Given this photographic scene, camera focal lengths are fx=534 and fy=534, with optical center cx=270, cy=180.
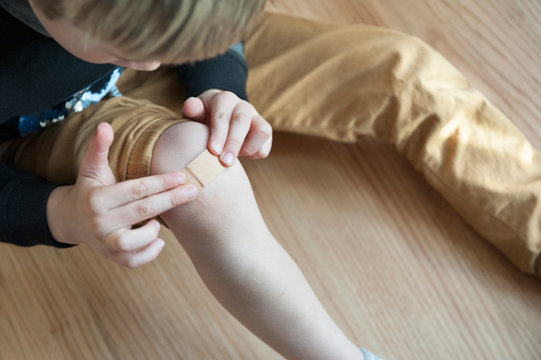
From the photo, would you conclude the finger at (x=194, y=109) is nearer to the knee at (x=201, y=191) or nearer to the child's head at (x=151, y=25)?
the knee at (x=201, y=191)

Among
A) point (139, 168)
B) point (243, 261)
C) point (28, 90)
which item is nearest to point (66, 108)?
point (28, 90)

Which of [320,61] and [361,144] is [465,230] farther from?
[320,61]

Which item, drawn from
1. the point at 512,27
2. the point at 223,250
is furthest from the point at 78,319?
the point at 512,27

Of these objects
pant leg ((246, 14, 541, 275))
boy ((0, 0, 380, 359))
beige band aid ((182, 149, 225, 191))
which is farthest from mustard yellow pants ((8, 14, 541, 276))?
beige band aid ((182, 149, 225, 191))

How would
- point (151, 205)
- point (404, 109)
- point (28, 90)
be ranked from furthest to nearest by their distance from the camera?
point (404, 109), point (28, 90), point (151, 205)

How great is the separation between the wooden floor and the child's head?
1.34ft

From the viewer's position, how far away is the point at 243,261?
0.56 metres

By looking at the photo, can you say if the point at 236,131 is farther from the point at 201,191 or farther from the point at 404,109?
the point at 404,109

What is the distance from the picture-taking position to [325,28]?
79 centimetres

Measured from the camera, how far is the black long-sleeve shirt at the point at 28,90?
0.57 metres

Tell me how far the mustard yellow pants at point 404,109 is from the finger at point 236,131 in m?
0.19

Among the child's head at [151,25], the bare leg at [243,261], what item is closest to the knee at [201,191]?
the bare leg at [243,261]

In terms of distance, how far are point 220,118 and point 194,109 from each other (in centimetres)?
3

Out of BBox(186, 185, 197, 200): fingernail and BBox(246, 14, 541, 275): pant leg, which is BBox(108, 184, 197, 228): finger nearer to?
BBox(186, 185, 197, 200): fingernail
